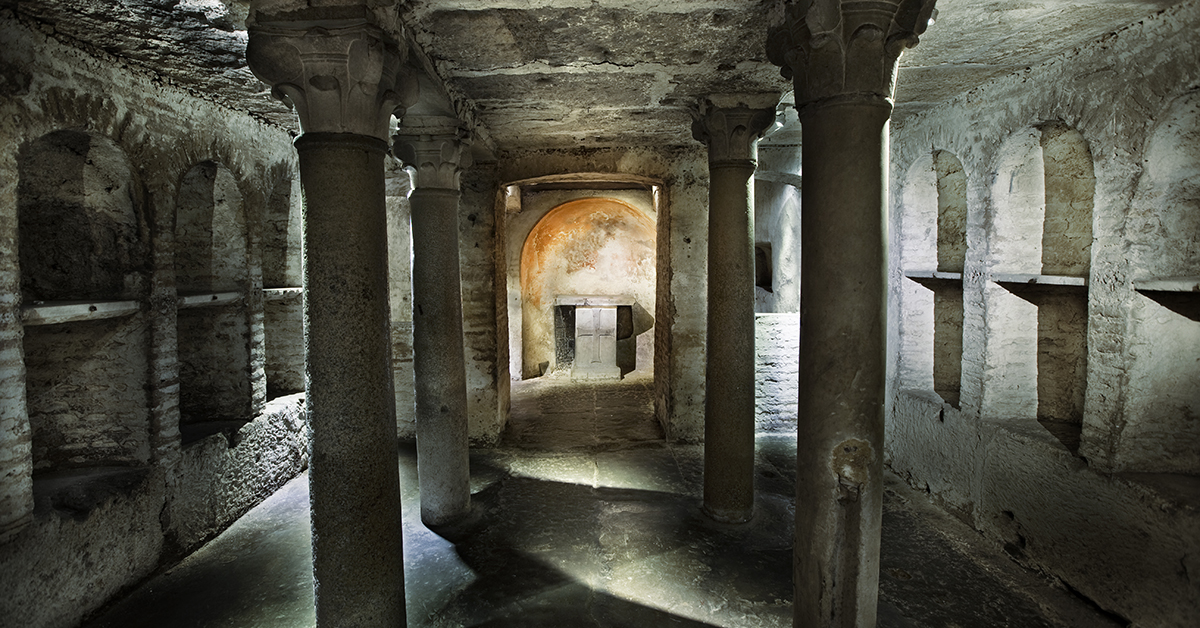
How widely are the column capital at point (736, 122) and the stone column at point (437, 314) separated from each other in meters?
1.91

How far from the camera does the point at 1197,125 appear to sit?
10.2 feet

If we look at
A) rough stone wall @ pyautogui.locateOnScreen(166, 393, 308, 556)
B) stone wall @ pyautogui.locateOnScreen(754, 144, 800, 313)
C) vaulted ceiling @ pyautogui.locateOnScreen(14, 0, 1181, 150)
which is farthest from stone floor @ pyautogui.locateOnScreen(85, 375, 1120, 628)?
stone wall @ pyautogui.locateOnScreen(754, 144, 800, 313)

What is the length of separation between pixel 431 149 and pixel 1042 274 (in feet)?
15.5

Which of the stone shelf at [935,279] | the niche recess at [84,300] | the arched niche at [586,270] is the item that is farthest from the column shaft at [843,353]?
the arched niche at [586,270]

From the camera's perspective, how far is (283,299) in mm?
5930

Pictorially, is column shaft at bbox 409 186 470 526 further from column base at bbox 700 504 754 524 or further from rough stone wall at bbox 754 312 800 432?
rough stone wall at bbox 754 312 800 432

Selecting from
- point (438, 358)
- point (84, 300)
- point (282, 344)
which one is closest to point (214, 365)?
point (282, 344)

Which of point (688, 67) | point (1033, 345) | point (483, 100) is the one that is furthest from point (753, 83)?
point (1033, 345)

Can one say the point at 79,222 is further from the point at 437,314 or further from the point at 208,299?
the point at 437,314

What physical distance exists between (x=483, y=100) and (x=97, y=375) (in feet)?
11.1

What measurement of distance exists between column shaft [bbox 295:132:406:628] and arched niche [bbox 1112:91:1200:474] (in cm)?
416

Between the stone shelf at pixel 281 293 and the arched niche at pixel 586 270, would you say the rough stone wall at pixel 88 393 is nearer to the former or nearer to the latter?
the stone shelf at pixel 281 293

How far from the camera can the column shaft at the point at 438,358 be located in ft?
14.2

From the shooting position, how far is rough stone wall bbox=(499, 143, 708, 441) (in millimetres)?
6453
